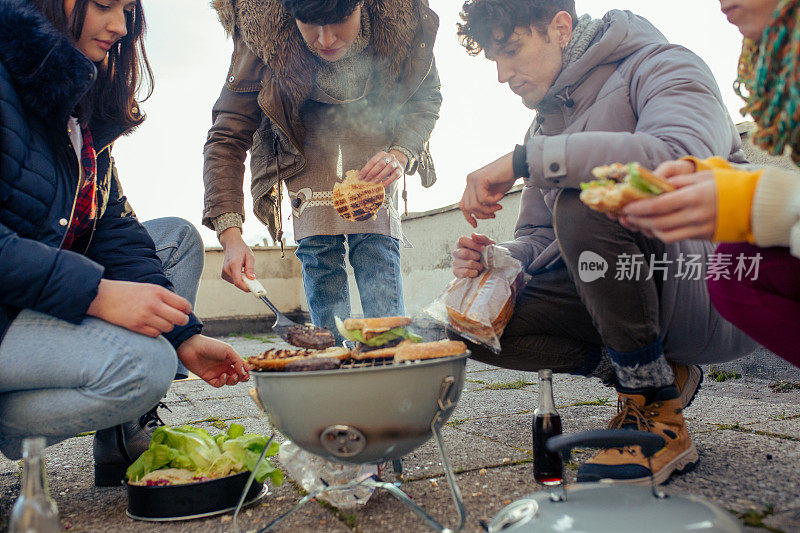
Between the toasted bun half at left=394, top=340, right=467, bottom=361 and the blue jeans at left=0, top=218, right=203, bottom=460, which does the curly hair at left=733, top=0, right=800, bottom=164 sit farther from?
the blue jeans at left=0, top=218, right=203, bottom=460

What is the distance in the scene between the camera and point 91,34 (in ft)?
6.32

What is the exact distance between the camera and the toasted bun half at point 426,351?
62.1 inches

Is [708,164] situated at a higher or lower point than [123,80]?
lower

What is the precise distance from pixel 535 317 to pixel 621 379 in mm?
489

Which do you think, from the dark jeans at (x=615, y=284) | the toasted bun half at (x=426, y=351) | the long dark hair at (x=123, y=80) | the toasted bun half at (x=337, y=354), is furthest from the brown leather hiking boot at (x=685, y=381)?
the long dark hair at (x=123, y=80)

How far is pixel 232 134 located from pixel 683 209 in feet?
7.44

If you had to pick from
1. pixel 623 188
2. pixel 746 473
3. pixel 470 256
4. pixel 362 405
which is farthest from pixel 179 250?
pixel 746 473

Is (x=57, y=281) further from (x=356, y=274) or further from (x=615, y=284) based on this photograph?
(x=615, y=284)

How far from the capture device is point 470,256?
91.1 inches

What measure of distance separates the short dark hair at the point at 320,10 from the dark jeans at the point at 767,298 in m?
1.73

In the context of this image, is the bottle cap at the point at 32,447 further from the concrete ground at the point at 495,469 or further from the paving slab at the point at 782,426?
the paving slab at the point at 782,426

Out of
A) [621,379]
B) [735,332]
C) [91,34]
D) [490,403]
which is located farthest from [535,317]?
[91,34]

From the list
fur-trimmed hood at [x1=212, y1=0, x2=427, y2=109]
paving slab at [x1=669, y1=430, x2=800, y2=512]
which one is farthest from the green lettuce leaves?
fur-trimmed hood at [x1=212, y1=0, x2=427, y2=109]

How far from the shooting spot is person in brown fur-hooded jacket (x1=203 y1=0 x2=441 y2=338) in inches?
107
